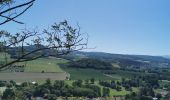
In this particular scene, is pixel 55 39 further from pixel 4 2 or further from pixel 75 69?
pixel 75 69

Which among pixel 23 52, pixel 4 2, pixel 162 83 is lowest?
pixel 162 83

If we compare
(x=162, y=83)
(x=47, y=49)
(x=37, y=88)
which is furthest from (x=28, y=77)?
(x=47, y=49)

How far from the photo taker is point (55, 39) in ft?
24.7

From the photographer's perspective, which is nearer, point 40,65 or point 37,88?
point 37,88

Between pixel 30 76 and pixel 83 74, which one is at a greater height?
pixel 30 76

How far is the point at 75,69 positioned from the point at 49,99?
40897 mm

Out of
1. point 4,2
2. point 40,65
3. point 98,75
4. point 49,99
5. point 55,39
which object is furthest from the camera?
point 98,75

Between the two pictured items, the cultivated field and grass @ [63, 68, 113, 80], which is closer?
the cultivated field

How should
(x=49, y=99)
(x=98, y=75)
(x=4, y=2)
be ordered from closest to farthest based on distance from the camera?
(x=4, y=2) < (x=49, y=99) < (x=98, y=75)

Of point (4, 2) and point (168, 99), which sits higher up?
point (4, 2)

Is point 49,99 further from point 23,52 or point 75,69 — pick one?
point 23,52

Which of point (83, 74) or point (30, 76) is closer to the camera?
point (30, 76)

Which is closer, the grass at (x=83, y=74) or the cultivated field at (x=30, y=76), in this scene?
the cultivated field at (x=30, y=76)

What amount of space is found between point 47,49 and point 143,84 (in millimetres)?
112774
